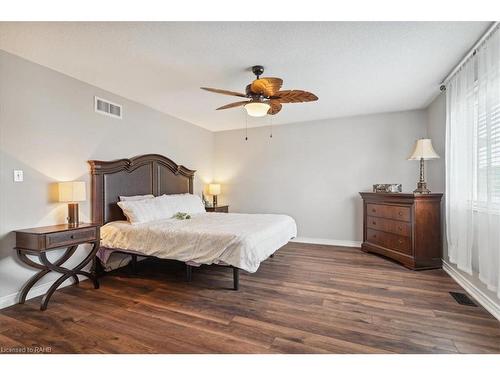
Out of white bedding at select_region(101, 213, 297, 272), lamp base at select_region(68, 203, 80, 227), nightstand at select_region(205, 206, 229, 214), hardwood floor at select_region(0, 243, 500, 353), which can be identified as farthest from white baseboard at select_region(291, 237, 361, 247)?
lamp base at select_region(68, 203, 80, 227)

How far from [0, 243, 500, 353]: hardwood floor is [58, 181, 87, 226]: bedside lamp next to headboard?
2.68 ft

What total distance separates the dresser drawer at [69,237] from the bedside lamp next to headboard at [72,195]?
7.3 inches

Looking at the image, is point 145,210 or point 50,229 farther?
point 145,210

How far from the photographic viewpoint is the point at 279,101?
→ 2893 mm

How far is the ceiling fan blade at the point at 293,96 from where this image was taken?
2.64 meters

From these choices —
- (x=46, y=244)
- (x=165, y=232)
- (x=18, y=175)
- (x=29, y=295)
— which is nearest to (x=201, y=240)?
(x=165, y=232)

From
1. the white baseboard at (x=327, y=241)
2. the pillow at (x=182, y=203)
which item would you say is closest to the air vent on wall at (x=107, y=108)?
the pillow at (x=182, y=203)

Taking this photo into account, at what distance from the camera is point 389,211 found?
13.0 feet

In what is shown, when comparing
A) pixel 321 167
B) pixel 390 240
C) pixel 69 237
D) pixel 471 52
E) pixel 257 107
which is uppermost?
pixel 471 52

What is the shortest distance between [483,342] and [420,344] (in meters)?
0.47

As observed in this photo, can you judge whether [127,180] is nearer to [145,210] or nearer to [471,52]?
[145,210]

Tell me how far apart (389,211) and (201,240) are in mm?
2918

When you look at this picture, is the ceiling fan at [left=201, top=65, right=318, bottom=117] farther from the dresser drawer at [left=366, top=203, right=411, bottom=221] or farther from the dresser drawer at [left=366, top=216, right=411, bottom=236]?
the dresser drawer at [left=366, top=216, right=411, bottom=236]
